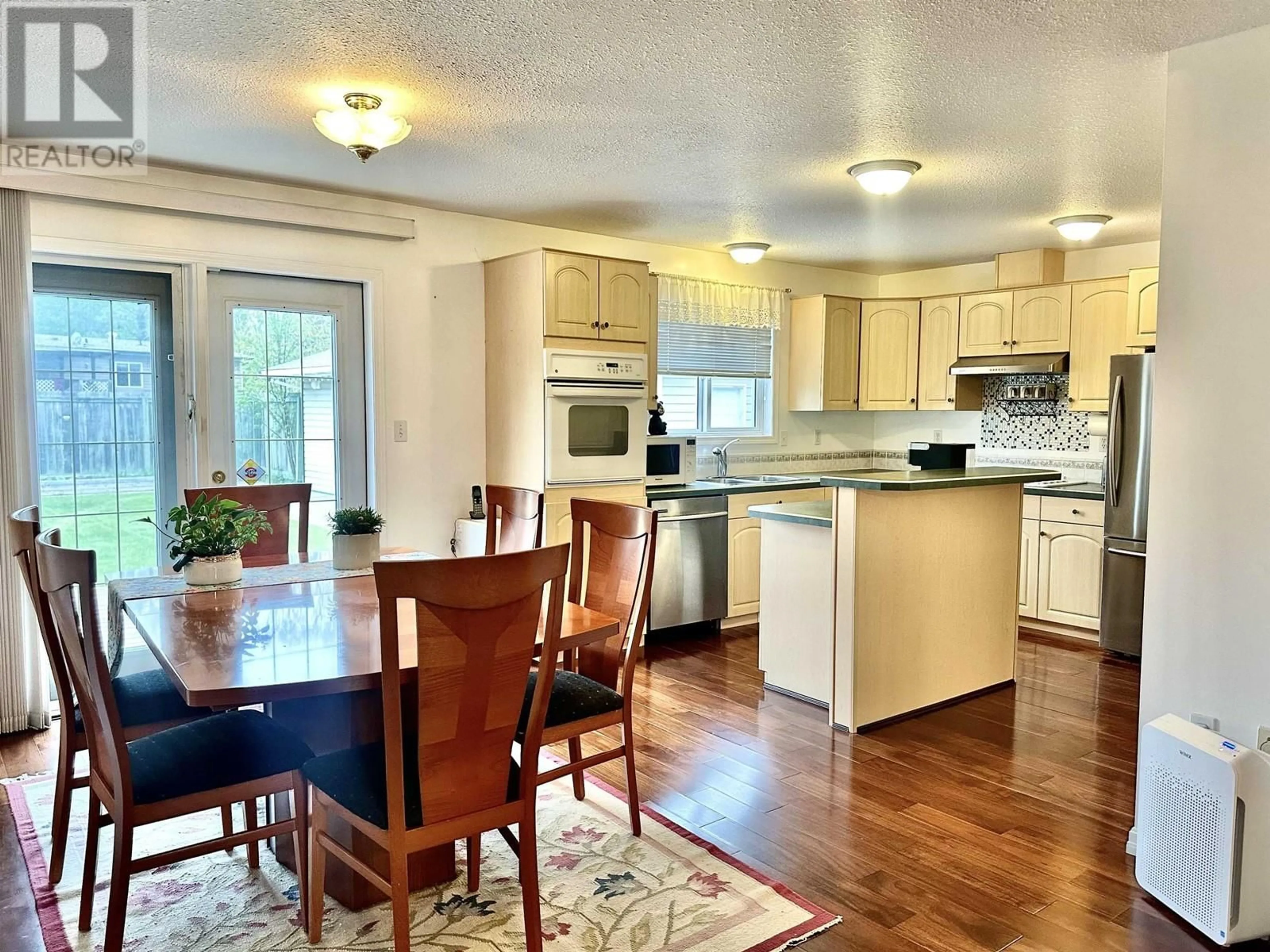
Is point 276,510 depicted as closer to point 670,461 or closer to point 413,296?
point 413,296

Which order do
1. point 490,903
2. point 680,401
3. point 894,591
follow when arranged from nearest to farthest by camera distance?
1. point 490,903
2. point 894,591
3. point 680,401

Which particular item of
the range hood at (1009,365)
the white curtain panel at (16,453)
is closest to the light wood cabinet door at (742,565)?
the range hood at (1009,365)

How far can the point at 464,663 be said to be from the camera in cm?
177

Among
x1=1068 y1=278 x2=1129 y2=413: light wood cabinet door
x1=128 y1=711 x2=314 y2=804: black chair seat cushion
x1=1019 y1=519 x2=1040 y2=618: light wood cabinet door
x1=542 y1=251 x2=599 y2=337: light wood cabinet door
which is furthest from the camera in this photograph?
x1=1019 y1=519 x2=1040 y2=618: light wood cabinet door

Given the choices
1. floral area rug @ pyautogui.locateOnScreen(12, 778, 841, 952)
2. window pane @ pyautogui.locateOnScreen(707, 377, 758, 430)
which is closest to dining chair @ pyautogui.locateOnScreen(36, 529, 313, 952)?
floral area rug @ pyautogui.locateOnScreen(12, 778, 841, 952)

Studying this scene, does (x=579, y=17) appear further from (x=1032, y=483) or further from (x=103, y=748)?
(x=1032, y=483)

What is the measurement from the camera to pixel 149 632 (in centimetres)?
216

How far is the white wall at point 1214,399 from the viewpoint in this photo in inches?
91.4

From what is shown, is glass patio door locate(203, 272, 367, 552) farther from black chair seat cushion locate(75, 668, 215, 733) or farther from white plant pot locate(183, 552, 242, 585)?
black chair seat cushion locate(75, 668, 215, 733)

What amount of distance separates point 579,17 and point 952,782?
8.94 feet

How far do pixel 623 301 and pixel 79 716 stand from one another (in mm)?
3175

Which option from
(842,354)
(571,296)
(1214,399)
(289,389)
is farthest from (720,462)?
(1214,399)

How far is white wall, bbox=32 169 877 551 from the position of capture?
398cm

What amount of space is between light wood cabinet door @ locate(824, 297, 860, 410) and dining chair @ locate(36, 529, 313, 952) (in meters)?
4.68
